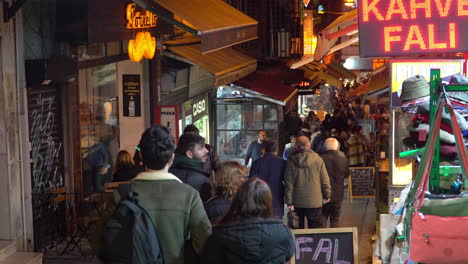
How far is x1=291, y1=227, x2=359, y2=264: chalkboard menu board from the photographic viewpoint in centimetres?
780

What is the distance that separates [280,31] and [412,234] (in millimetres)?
21169

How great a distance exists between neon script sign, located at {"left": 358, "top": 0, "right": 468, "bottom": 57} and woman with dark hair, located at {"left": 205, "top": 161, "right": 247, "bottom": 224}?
2.39 metres

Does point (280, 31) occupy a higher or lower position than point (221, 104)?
higher

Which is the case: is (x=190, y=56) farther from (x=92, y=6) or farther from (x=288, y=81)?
(x=288, y=81)

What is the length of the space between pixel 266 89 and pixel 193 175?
47.6 ft

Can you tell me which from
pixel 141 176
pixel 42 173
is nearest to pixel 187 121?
pixel 42 173

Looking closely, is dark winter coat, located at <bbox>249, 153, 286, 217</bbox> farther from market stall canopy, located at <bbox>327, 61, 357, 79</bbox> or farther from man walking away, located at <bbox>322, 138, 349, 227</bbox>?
market stall canopy, located at <bbox>327, 61, 357, 79</bbox>

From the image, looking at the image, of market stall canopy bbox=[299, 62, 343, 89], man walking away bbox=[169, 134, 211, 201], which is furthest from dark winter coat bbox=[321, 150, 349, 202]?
market stall canopy bbox=[299, 62, 343, 89]

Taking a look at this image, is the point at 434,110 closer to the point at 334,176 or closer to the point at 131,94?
the point at 334,176

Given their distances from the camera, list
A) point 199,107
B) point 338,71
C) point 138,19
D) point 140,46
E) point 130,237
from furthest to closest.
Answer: point 338,71, point 199,107, point 138,19, point 140,46, point 130,237

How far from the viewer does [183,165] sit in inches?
269

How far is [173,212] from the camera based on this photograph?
15.4ft

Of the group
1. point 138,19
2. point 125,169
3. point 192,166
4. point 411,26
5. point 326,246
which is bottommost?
point 326,246

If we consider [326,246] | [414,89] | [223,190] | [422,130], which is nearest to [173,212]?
[223,190]
